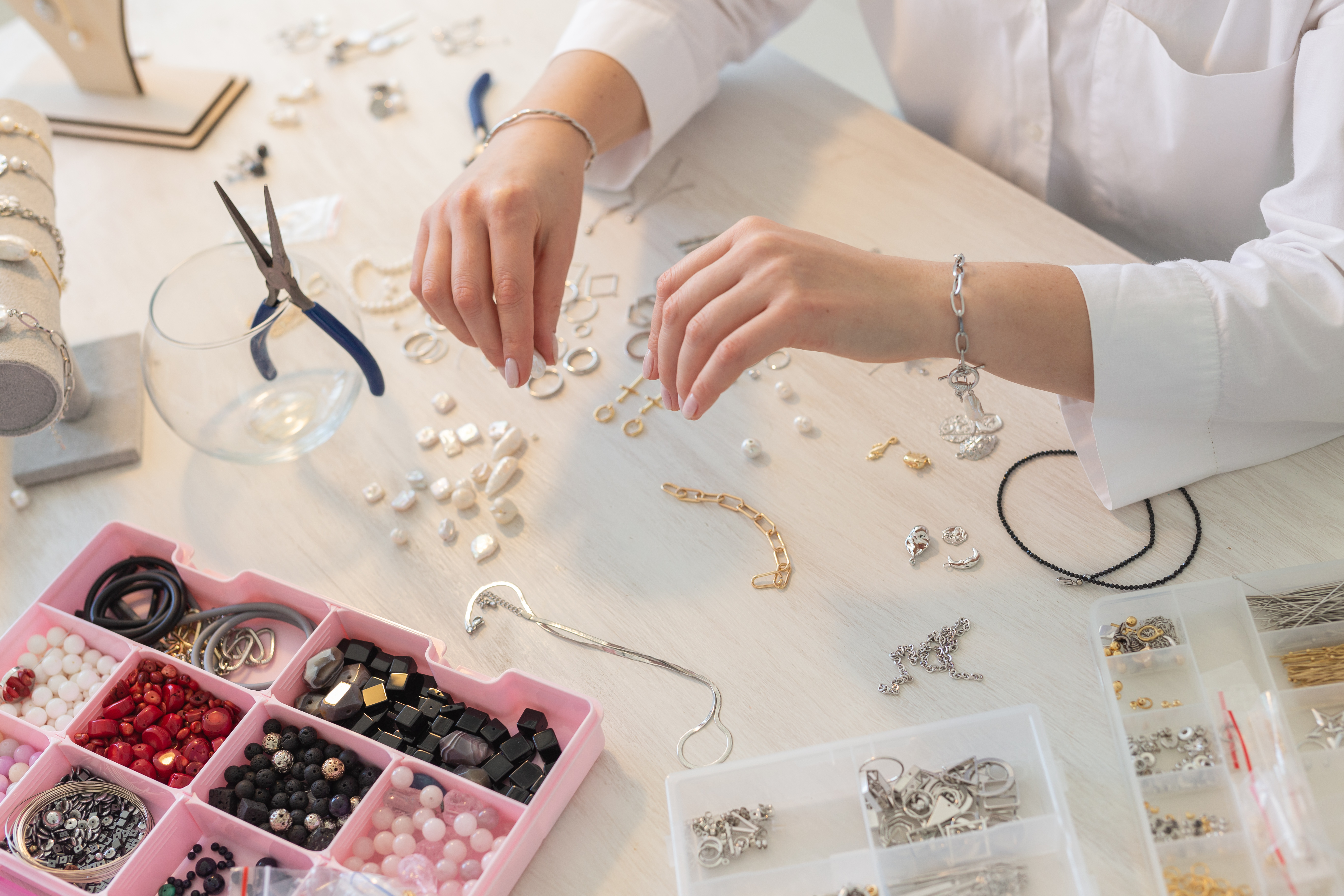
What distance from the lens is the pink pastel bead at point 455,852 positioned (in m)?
0.87

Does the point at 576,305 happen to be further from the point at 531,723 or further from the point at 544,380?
the point at 531,723

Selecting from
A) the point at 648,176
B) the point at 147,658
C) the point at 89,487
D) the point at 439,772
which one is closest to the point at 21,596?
the point at 89,487

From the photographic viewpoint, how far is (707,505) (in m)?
1.09

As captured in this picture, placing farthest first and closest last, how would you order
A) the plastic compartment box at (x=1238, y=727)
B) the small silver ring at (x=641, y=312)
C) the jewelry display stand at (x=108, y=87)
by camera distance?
1. the jewelry display stand at (x=108, y=87)
2. the small silver ring at (x=641, y=312)
3. the plastic compartment box at (x=1238, y=727)

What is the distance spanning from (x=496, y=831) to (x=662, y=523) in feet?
1.20

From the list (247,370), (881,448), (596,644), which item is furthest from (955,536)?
(247,370)

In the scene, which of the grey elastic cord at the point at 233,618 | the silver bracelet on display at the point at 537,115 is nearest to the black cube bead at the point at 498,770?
the grey elastic cord at the point at 233,618

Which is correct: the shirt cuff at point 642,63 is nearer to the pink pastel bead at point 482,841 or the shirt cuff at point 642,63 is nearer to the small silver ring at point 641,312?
the small silver ring at point 641,312

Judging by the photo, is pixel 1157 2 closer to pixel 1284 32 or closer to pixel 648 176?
pixel 1284 32

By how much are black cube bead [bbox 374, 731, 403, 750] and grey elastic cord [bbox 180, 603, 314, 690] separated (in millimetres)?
161

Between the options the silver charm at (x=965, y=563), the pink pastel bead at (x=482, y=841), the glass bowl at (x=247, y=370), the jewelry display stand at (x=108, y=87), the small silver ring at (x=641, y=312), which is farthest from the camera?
the jewelry display stand at (x=108, y=87)

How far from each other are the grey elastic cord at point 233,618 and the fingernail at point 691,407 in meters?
0.46

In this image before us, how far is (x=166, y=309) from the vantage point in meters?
1.17

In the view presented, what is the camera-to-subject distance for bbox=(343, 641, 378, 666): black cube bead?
0.99 m
